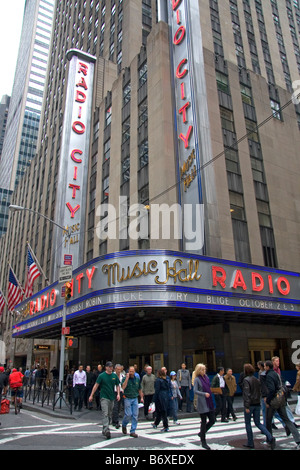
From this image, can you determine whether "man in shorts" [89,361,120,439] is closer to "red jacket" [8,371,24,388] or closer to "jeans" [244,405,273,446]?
"jeans" [244,405,273,446]

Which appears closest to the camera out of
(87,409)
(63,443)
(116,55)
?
(63,443)

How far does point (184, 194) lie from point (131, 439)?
54.7 ft

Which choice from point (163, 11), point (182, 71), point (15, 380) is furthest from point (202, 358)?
point (163, 11)

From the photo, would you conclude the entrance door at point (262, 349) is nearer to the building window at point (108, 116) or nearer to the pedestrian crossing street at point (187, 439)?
the pedestrian crossing street at point (187, 439)

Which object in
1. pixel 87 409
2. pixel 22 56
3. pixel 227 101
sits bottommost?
pixel 87 409

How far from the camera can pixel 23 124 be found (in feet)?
421

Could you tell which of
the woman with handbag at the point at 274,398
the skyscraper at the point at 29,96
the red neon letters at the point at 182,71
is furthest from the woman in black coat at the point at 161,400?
the skyscraper at the point at 29,96

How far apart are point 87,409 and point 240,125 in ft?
72.0

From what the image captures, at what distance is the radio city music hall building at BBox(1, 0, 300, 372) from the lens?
20234 millimetres

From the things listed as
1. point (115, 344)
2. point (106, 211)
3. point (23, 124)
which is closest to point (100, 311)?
point (115, 344)

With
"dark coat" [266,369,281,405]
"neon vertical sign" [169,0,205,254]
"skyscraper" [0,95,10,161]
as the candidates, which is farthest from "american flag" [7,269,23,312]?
"skyscraper" [0,95,10,161]

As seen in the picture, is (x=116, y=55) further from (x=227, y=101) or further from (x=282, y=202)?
(x=282, y=202)

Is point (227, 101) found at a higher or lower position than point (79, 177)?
higher

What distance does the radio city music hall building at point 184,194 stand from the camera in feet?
66.4
